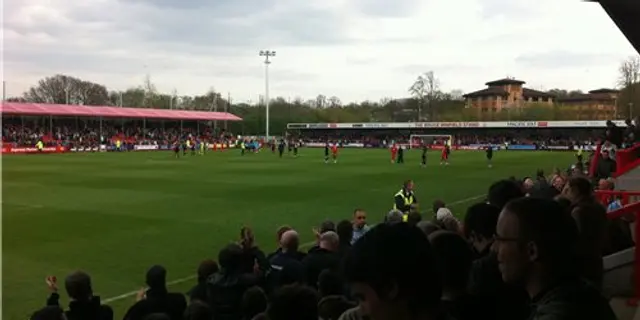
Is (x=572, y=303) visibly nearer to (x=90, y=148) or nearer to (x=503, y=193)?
(x=503, y=193)

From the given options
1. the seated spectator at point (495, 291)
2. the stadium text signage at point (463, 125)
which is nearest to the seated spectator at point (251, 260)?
the seated spectator at point (495, 291)

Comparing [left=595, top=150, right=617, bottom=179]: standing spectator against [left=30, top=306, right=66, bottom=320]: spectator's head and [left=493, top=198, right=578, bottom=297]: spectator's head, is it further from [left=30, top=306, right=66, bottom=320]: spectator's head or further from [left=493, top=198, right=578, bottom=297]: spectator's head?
[left=493, top=198, right=578, bottom=297]: spectator's head

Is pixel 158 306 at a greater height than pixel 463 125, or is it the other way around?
pixel 463 125

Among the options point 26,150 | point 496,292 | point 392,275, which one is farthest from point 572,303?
point 26,150

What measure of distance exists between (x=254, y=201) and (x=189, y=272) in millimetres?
10011

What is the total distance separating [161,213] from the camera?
1816 cm

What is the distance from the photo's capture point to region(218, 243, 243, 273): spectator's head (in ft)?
20.1

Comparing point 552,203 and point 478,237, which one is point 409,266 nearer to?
point 552,203

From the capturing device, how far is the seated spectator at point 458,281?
311 cm

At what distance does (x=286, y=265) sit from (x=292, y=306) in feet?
8.93

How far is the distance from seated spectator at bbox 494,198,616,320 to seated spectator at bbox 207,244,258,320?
364 cm

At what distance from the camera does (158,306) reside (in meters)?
5.52

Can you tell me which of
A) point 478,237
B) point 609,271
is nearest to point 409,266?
point 478,237

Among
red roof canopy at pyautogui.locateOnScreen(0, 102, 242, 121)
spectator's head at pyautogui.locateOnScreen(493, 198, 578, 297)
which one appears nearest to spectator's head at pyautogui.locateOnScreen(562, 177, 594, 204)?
spectator's head at pyautogui.locateOnScreen(493, 198, 578, 297)
